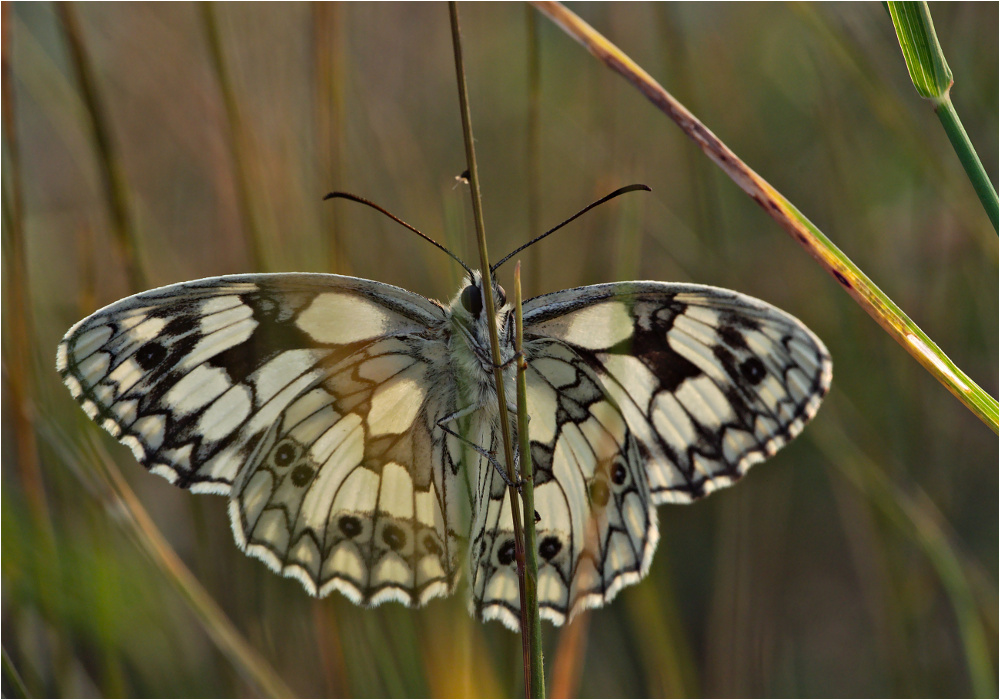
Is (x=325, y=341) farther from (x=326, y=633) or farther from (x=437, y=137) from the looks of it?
(x=437, y=137)

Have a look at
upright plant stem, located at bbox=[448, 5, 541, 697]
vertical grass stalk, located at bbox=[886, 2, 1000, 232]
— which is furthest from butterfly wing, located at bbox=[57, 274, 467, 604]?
vertical grass stalk, located at bbox=[886, 2, 1000, 232]

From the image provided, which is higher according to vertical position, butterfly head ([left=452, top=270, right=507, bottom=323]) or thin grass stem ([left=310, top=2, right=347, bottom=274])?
thin grass stem ([left=310, top=2, right=347, bottom=274])

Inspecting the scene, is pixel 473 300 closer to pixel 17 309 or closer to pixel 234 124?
pixel 234 124

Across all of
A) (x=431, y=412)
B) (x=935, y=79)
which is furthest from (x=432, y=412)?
(x=935, y=79)

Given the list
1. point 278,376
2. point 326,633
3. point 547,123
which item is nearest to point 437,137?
point 547,123

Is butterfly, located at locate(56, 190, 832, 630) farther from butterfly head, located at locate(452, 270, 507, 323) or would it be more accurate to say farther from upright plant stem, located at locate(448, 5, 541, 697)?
upright plant stem, located at locate(448, 5, 541, 697)

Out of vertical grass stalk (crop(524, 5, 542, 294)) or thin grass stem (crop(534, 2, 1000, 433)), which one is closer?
thin grass stem (crop(534, 2, 1000, 433))
